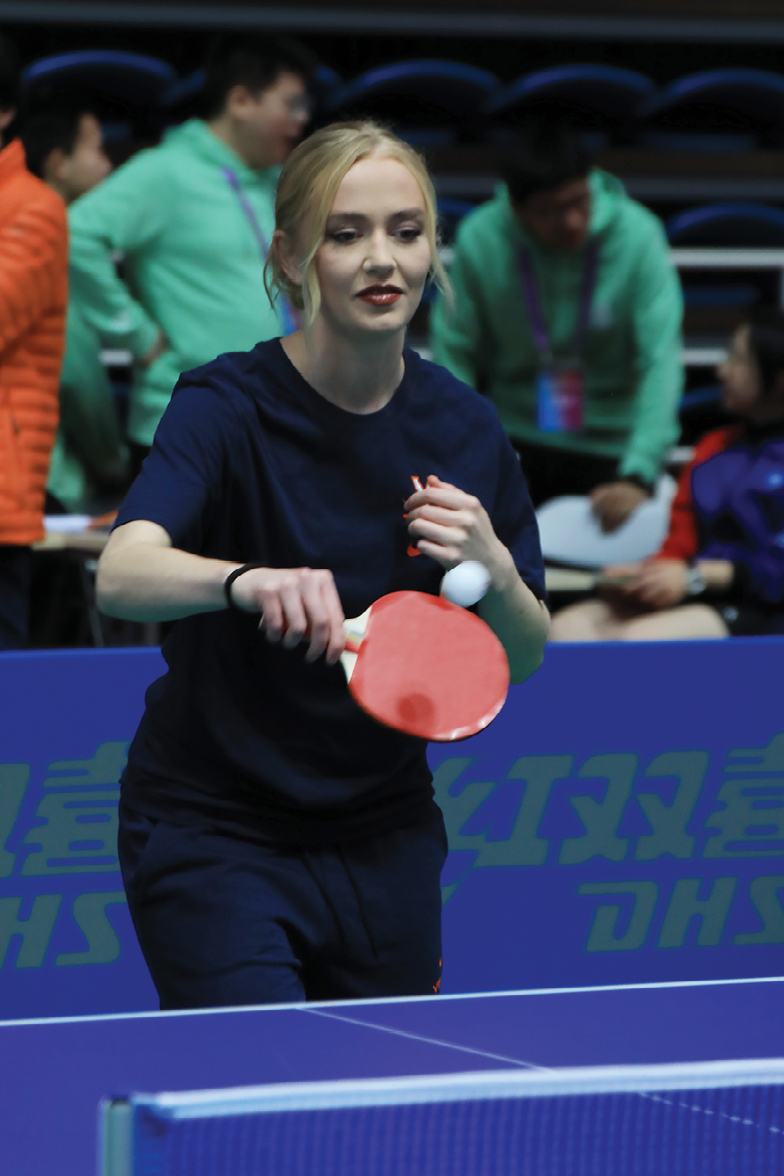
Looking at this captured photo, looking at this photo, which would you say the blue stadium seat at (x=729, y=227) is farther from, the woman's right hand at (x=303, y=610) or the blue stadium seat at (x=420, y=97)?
the woman's right hand at (x=303, y=610)

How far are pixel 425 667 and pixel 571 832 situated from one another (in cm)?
138

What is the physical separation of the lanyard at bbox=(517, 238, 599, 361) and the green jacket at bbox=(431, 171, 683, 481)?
16mm

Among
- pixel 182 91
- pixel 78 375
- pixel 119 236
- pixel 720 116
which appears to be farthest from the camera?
pixel 720 116

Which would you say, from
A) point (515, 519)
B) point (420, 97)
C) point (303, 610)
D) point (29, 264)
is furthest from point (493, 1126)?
point (420, 97)

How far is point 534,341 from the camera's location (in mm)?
4461

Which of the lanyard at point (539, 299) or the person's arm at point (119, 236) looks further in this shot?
the lanyard at point (539, 299)

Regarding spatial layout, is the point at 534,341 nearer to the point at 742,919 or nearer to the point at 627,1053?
the point at 742,919

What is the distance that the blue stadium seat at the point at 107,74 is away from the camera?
554 cm

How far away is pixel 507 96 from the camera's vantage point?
603 cm

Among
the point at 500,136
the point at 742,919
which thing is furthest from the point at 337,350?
the point at 500,136

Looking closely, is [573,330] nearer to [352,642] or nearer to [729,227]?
[729,227]

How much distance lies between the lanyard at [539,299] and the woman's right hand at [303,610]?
3170mm

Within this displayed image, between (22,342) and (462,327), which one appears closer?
(22,342)

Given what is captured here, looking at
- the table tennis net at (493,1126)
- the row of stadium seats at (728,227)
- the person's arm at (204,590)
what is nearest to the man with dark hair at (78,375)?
the row of stadium seats at (728,227)
